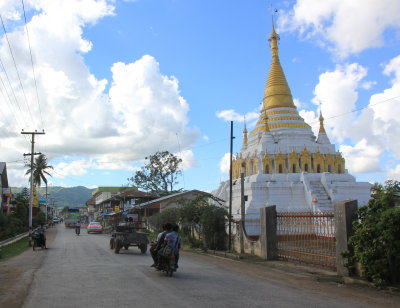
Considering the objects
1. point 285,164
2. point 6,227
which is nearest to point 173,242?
point 6,227

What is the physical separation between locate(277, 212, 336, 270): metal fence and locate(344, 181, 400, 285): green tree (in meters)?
1.77

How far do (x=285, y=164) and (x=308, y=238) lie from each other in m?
28.1

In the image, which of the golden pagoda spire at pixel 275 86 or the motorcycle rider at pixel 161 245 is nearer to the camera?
the motorcycle rider at pixel 161 245

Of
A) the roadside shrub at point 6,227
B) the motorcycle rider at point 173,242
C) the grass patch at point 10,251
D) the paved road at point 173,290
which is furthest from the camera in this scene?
the roadside shrub at point 6,227

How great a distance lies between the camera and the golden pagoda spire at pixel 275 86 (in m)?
44.9

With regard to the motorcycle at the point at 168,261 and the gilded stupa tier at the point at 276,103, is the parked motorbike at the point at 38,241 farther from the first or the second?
the gilded stupa tier at the point at 276,103

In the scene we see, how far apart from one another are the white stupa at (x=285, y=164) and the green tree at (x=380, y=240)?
2399 cm

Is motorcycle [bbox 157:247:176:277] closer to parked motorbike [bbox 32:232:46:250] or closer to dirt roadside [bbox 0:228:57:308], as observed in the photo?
dirt roadside [bbox 0:228:57:308]

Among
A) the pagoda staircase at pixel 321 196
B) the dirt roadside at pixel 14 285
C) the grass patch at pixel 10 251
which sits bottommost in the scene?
the grass patch at pixel 10 251

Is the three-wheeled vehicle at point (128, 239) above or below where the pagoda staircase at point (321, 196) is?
below

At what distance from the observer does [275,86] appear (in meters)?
45.8

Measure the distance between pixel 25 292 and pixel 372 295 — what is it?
736 cm

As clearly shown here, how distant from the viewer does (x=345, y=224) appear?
1047 centimetres

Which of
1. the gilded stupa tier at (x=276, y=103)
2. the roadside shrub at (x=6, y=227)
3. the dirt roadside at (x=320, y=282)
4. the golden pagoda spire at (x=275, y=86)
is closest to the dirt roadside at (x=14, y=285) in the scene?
the dirt roadside at (x=320, y=282)
